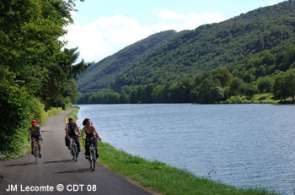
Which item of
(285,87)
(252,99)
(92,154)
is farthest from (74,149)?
(252,99)

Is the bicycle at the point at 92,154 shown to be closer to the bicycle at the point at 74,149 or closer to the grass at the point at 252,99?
the bicycle at the point at 74,149

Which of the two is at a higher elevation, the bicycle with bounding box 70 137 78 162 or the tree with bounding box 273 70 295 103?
the tree with bounding box 273 70 295 103

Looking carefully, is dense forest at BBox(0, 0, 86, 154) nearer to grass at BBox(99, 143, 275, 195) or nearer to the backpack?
the backpack

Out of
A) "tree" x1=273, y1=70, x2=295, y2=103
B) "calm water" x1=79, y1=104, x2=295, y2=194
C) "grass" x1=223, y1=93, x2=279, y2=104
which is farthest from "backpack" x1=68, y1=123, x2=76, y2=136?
"grass" x1=223, y1=93, x2=279, y2=104

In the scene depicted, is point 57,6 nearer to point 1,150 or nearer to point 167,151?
point 1,150

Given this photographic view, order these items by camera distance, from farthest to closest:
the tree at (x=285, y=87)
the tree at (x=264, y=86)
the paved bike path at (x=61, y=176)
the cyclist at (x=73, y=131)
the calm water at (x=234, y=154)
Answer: the tree at (x=264, y=86) → the tree at (x=285, y=87) → the calm water at (x=234, y=154) → the cyclist at (x=73, y=131) → the paved bike path at (x=61, y=176)

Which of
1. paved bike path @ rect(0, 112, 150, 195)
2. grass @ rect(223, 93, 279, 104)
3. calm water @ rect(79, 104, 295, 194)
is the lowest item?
calm water @ rect(79, 104, 295, 194)

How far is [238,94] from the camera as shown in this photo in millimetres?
184375

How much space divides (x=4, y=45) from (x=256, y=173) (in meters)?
13.9

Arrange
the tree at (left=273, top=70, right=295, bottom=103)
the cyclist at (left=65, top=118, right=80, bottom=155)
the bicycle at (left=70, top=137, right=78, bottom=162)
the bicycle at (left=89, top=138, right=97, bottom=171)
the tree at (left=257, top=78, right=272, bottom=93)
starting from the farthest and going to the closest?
the tree at (left=257, top=78, right=272, bottom=93)
the tree at (left=273, top=70, right=295, bottom=103)
the cyclist at (left=65, top=118, right=80, bottom=155)
the bicycle at (left=70, top=137, right=78, bottom=162)
the bicycle at (left=89, top=138, right=97, bottom=171)

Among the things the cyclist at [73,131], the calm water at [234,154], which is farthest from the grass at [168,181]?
the calm water at [234,154]

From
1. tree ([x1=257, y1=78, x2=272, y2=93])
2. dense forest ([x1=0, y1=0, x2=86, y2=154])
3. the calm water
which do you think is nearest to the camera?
dense forest ([x1=0, y1=0, x2=86, y2=154])

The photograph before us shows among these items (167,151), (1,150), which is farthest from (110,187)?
(167,151)

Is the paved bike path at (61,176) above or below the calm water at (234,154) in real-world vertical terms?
above
